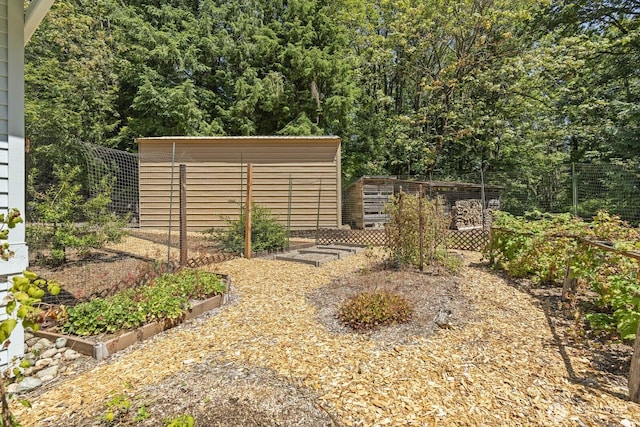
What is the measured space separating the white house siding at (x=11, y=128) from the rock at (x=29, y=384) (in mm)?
349

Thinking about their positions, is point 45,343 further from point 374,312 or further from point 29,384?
point 374,312

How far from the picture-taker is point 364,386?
236 centimetres

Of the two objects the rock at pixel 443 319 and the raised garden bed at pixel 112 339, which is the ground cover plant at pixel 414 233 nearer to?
the rock at pixel 443 319

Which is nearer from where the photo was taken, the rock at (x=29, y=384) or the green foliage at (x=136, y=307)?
the rock at (x=29, y=384)

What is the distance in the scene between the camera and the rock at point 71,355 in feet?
9.46

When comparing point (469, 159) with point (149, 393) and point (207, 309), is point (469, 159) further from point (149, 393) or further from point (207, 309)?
point (149, 393)

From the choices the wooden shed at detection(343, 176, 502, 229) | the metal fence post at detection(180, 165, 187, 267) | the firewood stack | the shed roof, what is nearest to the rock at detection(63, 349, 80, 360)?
the metal fence post at detection(180, 165, 187, 267)

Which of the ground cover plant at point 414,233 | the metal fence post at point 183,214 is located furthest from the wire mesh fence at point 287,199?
the ground cover plant at point 414,233

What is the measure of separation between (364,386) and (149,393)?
1.50 metres

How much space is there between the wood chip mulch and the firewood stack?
9121mm

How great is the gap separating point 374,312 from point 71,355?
9.26ft

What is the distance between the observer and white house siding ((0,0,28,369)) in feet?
8.71

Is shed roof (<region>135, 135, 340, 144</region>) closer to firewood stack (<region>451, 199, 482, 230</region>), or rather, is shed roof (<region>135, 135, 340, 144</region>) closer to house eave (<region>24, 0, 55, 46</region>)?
firewood stack (<region>451, 199, 482, 230</region>)

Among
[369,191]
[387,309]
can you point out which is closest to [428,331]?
[387,309]
